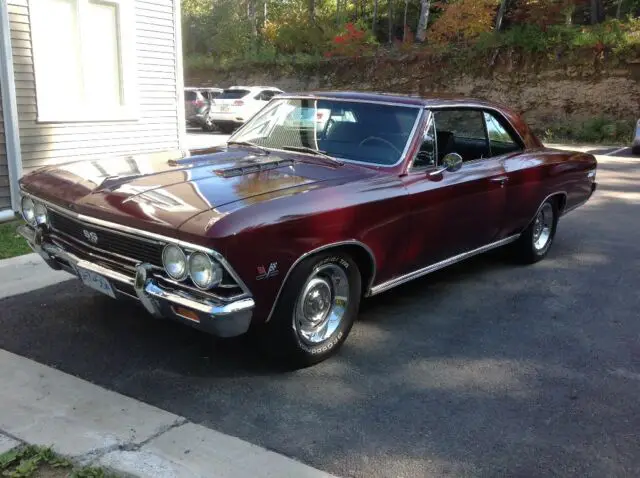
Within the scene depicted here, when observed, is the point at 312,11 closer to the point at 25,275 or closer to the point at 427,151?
the point at 25,275

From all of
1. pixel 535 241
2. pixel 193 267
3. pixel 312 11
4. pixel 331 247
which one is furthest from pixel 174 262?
pixel 312 11

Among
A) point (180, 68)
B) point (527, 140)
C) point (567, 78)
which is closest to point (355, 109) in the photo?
point (527, 140)

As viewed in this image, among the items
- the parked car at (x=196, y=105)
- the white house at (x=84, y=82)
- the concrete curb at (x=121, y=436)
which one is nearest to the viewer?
the concrete curb at (x=121, y=436)

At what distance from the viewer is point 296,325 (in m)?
3.62

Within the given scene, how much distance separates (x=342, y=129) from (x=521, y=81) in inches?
814

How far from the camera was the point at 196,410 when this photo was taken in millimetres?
3287

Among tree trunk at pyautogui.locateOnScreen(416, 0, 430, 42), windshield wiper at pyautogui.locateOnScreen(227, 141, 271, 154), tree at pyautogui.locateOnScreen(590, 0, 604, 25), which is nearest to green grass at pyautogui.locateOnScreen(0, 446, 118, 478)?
windshield wiper at pyautogui.locateOnScreen(227, 141, 271, 154)

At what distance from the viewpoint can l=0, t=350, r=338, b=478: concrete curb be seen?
110 inches

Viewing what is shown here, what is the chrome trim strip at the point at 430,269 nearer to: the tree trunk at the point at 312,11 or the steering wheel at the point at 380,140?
the steering wheel at the point at 380,140

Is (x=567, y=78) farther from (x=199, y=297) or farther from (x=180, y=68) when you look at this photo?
(x=199, y=297)

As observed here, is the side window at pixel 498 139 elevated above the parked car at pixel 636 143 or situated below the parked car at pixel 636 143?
above

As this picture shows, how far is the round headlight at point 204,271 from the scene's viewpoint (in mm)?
3139

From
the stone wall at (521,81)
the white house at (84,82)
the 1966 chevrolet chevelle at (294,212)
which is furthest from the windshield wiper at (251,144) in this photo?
the stone wall at (521,81)

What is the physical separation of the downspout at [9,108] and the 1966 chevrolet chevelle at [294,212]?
359cm
